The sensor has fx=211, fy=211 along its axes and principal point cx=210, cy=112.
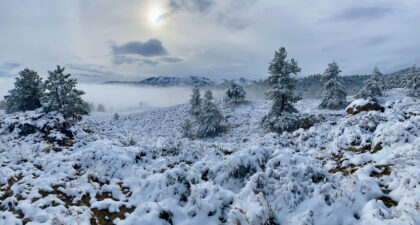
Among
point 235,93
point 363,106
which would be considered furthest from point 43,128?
point 235,93

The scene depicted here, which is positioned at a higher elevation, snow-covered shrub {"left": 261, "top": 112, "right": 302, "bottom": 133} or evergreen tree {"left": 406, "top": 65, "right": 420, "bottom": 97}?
evergreen tree {"left": 406, "top": 65, "right": 420, "bottom": 97}

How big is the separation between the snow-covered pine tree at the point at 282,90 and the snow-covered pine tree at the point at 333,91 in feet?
58.6

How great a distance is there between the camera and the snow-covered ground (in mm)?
4520

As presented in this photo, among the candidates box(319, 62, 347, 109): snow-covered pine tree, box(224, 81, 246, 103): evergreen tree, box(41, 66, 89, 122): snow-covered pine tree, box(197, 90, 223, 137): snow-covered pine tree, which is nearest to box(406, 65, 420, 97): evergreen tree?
box(319, 62, 347, 109): snow-covered pine tree

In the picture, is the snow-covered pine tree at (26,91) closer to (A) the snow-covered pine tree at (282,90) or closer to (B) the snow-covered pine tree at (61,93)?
(B) the snow-covered pine tree at (61,93)

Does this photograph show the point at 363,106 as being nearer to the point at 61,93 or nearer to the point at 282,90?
the point at 282,90

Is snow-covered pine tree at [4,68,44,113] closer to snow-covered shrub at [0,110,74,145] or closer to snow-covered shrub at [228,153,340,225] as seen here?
snow-covered shrub at [0,110,74,145]

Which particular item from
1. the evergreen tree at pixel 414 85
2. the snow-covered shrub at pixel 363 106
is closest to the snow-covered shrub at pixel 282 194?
the snow-covered shrub at pixel 363 106

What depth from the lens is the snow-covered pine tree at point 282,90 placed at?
75.4ft

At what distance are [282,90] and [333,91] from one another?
20367mm

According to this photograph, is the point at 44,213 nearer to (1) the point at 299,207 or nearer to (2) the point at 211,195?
(2) the point at 211,195

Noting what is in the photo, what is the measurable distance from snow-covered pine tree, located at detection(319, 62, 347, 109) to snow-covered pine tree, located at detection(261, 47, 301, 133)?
1785cm

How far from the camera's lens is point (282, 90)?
22.9 meters

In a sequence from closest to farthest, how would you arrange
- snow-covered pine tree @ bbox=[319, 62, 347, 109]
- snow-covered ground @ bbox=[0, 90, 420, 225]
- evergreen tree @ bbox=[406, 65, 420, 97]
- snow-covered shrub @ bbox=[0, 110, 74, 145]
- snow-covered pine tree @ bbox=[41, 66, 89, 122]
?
1. snow-covered ground @ bbox=[0, 90, 420, 225]
2. snow-covered shrub @ bbox=[0, 110, 74, 145]
3. snow-covered pine tree @ bbox=[41, 66, 89, 122]
4. snow-covered pine tree @ bbox=[319, 62, 347, 109]
5. evergreen tree @ bbox=[406, 65, 420, 97]
